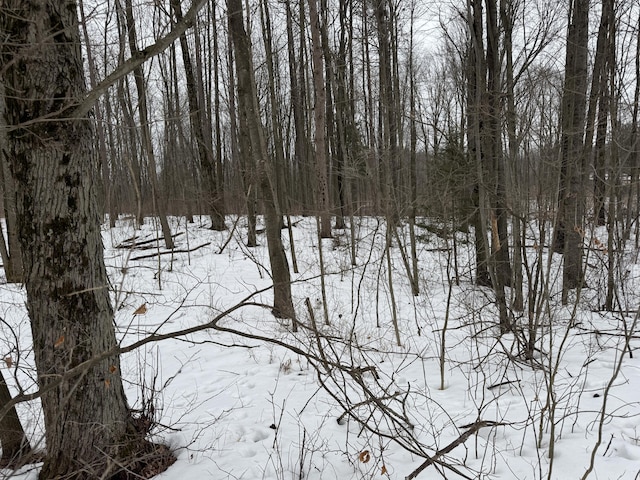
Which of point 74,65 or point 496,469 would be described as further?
point 496,469

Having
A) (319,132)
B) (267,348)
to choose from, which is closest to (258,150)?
(267,348)

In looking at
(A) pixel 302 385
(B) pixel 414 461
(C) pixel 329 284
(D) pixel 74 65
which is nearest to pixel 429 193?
(C) pixel 329 284

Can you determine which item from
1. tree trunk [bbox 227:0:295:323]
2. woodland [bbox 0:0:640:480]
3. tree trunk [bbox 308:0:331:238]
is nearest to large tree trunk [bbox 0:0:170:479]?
woodland [bbox 0:0:640:480]

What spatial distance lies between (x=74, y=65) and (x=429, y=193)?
5562 millimetres

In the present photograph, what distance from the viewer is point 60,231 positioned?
7.69 feet

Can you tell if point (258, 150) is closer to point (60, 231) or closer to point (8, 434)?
point (60, 231)

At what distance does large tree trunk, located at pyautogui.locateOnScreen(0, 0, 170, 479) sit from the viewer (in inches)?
88.1

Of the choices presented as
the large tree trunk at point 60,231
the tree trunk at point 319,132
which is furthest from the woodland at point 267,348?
the tree trunk at point 319,132

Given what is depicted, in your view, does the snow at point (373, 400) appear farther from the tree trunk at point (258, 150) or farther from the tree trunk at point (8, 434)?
the tree trunk at point (258, 150)

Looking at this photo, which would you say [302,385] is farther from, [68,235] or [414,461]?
[68,235]

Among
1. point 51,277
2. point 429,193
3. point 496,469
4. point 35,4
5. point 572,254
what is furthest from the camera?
point 572,254

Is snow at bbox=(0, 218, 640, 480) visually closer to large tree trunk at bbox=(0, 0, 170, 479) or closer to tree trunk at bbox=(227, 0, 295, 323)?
large tree trunk at bbox=(0, 0, 170, 479)

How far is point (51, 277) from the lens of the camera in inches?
92.4

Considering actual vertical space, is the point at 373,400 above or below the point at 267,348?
above
